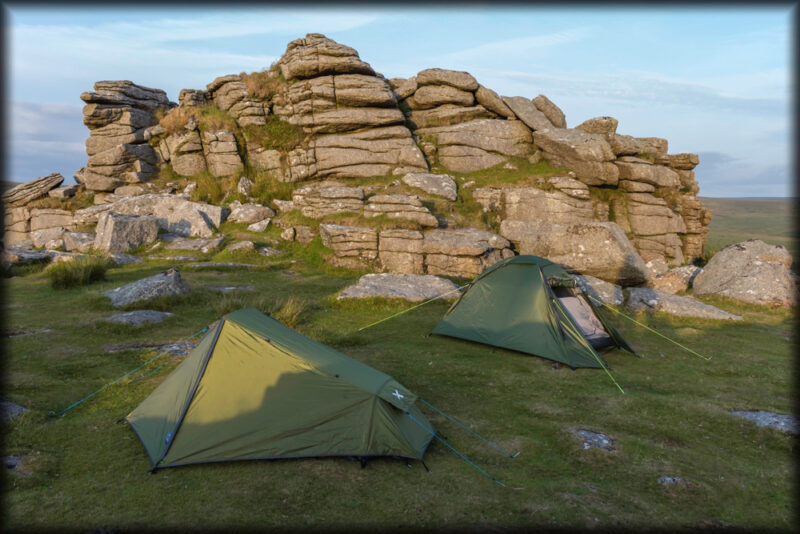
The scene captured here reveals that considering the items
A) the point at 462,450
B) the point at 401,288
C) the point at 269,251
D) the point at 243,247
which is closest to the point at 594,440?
the point at 462,450

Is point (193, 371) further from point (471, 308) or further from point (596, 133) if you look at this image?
point (596, 133)

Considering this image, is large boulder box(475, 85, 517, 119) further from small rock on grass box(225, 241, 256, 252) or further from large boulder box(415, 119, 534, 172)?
small rock on grass box(225, 241, 256, 252)

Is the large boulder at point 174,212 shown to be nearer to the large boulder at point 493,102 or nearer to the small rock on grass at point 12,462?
the large boulder at point 493,102

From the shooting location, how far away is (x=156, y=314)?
12961 millimetres

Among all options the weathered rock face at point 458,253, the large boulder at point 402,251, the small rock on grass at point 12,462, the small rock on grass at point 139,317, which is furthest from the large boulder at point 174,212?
the small rock on grass at point 12,462

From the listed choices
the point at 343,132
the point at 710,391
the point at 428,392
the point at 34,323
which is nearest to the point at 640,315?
the point at 710,391

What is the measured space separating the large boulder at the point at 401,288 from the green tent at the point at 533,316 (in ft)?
9.07

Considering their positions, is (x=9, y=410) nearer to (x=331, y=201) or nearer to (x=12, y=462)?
(x=12, y=462)

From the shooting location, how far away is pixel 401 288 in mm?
16906

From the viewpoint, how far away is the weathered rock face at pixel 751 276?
1706cm

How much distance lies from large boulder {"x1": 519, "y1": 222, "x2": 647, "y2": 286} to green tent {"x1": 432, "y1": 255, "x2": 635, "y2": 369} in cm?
654

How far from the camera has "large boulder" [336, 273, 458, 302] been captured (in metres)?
16.1

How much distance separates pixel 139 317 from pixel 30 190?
23861mm

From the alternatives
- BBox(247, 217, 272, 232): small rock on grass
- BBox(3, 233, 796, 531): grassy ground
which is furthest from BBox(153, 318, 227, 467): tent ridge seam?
BBox(247, 217, 272, 232): small rock on grass
